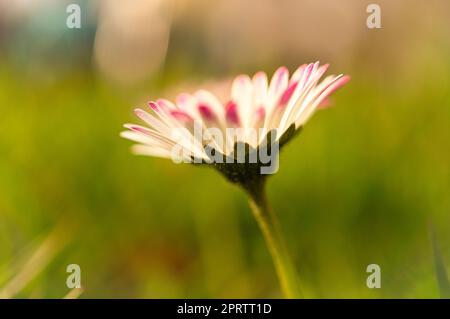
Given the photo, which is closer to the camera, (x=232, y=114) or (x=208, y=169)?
(x=232, y=114)

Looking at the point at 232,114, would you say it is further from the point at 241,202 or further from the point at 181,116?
the point at 241,202

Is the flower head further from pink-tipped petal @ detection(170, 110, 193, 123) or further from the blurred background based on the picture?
the blurred background

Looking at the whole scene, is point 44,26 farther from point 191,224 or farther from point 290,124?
point 290,124

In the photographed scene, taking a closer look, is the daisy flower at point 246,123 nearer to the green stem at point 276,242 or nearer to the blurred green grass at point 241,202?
the green stem at point 276,242

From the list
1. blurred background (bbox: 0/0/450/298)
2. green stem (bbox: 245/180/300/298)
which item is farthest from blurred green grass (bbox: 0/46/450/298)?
green stem (bbox: 245/180/300/298)

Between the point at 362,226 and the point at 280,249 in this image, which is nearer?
the point at 280,249

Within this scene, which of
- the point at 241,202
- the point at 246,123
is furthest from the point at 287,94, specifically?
the point at 241,202
